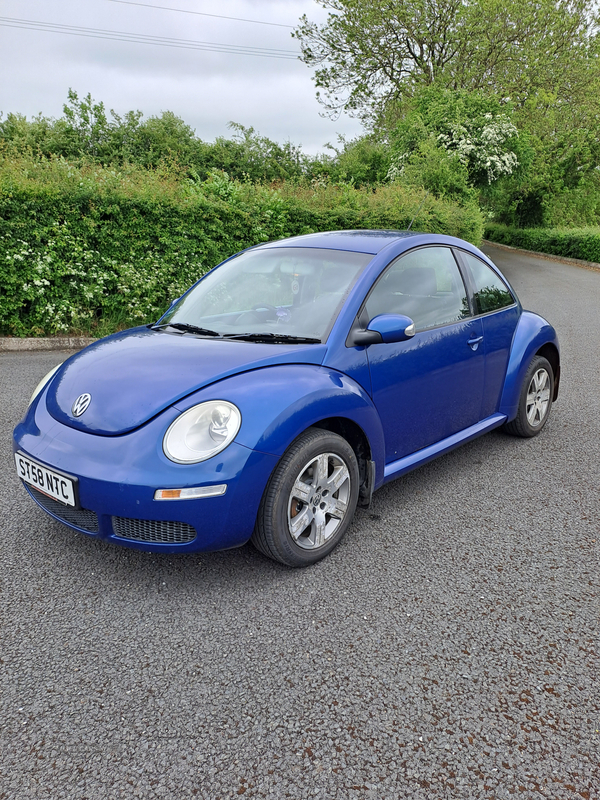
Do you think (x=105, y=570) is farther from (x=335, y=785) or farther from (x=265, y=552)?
(x=335, y=785)

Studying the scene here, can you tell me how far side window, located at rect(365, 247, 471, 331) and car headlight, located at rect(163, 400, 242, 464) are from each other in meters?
1.08

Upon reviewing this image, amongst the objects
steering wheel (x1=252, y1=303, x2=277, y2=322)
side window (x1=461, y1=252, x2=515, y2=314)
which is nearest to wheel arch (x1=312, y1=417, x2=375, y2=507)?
steering wheel (x1=252, y1=303, x2=277, y2=322)

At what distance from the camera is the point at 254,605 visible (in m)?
2.63

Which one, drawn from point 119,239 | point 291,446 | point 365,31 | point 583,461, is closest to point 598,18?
point 365,31

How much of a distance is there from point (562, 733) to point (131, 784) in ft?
4.44

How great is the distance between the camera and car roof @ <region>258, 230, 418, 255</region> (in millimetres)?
3578

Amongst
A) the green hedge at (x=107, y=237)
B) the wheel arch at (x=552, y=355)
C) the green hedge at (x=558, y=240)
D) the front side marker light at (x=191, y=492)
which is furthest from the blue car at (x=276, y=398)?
the green hedge at (x=558, y=240)

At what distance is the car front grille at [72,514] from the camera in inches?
103

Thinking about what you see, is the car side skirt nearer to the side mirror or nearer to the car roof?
the side mirror

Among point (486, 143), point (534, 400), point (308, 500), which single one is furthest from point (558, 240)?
point (308, 500)

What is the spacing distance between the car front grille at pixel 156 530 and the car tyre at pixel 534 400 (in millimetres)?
2885

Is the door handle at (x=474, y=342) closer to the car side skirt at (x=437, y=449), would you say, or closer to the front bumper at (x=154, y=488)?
the car side skirt at (x=437, y=449)

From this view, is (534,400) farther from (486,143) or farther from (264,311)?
(486,143)

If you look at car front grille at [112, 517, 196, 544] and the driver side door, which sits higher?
the driver side door
